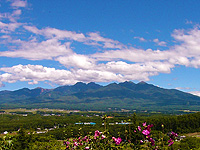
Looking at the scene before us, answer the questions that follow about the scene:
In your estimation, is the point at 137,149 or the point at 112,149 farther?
the point at 137,149

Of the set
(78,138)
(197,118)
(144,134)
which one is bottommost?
(197,118)

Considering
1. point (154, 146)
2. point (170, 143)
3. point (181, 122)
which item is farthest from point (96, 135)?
point (181, 122)

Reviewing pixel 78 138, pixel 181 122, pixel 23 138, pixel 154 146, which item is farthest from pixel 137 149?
pixel 181 122

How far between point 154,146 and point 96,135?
1343 millimetres

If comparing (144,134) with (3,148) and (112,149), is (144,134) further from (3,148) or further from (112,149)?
(3,148)

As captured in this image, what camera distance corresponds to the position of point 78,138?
584cm

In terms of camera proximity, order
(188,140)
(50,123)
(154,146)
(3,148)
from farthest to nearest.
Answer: (50,123) → (188,140) → (3,148) → (154,146)

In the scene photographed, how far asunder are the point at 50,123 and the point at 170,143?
5700 inches

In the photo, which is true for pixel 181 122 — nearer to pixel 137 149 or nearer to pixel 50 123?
pixel 50 123

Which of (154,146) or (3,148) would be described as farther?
(3,148)

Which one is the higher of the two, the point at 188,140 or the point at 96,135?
the point at 96,135

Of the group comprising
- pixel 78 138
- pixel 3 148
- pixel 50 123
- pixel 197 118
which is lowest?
pixel 50 123

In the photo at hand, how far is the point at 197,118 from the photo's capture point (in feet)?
304

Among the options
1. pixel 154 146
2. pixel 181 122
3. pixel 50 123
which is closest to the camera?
pixel 154 146
